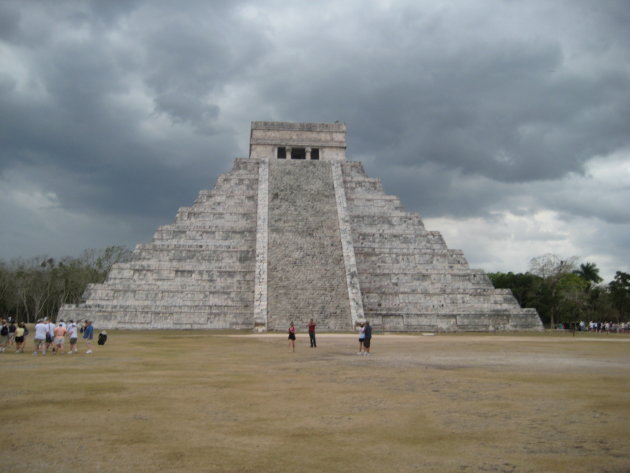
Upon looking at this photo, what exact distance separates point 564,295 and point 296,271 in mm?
30425

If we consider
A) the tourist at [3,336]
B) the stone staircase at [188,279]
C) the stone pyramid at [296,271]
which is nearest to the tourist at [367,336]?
the stone pyramid at [296,271]

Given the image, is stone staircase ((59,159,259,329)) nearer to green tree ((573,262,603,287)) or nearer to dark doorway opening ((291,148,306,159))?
dark doorway opening ((291,148,306,159))

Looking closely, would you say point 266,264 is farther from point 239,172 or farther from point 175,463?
point 175,463

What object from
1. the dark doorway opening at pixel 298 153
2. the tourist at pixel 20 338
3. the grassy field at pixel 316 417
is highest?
the dark doorway opening at pixel 298 153

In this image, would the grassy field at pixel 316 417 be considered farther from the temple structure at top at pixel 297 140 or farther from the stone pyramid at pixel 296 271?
the temple structure at top at pixel 297 140

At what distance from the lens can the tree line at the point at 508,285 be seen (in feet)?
143

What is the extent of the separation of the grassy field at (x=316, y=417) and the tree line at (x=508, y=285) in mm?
34396

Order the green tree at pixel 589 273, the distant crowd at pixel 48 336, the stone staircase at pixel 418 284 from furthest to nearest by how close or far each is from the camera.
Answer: the green tree at pixel 589 273
the stone staircase at pixel 418 284
the distant crowd at pixel 48 336

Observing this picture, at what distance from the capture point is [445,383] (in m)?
8.66

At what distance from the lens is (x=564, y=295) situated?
46.5 metres

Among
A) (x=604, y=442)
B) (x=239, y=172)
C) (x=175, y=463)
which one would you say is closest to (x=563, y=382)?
(x=604, y=442)

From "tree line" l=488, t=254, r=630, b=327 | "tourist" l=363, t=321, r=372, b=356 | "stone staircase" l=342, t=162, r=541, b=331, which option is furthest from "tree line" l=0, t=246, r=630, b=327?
"tourist" l=363, t=321, r=372, b=356

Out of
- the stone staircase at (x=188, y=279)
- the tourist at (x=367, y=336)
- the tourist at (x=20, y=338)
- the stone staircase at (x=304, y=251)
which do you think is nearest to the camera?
the tourist at (x=367, y=336)

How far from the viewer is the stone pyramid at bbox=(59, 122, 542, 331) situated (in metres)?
24.1
